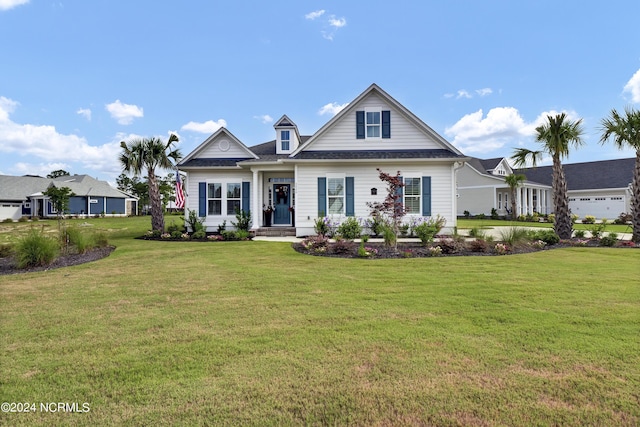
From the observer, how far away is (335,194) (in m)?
14.7

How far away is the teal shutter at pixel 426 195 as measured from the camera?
571 inches

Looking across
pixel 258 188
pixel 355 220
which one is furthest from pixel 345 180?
pixel 258 188

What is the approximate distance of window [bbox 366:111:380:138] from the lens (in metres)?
15.0

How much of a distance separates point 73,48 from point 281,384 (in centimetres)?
1828

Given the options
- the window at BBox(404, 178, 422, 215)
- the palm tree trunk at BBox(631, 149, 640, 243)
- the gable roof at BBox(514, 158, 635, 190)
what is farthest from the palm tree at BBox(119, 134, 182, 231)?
the gable roof at BBox(514, 158, 635, 190)

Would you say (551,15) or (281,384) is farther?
(551,15)

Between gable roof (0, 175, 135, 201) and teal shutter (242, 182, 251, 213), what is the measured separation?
33932mm

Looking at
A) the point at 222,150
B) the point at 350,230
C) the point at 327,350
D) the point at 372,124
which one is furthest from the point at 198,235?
the point at 327,350

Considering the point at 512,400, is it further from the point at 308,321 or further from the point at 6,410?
the point at 6,410

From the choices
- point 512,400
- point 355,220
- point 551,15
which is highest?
point 551,15

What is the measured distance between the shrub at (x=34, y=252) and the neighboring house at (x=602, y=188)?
4097 cm

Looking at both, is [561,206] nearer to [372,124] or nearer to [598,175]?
[372,124]

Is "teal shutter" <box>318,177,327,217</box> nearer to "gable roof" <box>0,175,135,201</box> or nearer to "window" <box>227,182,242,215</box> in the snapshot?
"window" <box>227,182,242,215</box>

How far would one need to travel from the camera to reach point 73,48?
14.5 m
